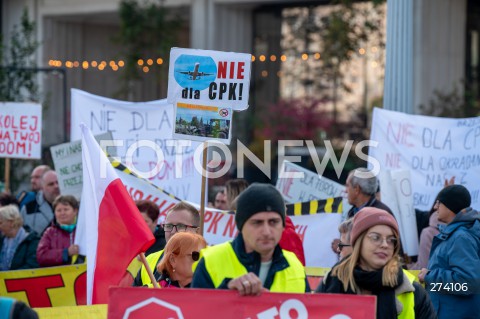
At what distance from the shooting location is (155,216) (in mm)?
8289

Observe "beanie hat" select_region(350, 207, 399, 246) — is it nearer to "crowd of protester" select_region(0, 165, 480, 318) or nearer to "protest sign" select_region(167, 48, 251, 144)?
"crowd of protester" select_region(0, 165, 480, 318)

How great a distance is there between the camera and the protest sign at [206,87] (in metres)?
7.46

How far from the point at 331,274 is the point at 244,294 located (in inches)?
24.8

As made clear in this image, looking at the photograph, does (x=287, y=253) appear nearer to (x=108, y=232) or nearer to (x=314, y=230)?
(x=108, y=232)

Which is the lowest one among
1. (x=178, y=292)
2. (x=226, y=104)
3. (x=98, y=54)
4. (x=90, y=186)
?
(x=178, y=292)

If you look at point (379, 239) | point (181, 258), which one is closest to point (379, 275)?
point (379, 239)

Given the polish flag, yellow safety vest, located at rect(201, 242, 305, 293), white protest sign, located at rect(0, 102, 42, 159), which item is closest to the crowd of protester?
yellow safety vest, located at rect(201, 242, 305, 293)

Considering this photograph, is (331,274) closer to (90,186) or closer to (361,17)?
(90,186)

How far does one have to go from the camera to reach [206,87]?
24.8 feet

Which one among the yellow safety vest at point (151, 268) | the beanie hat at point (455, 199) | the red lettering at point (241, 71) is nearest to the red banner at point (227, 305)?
the yellow safety vest at point (151, 268)

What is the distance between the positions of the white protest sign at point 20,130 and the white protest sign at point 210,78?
4.87 m

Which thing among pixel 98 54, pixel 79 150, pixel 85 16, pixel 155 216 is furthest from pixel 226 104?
pixel 98 54

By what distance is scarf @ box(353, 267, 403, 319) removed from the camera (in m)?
4.73

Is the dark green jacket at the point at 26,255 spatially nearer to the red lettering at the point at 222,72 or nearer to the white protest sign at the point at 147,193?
the white protest sign at the point at 147,193
